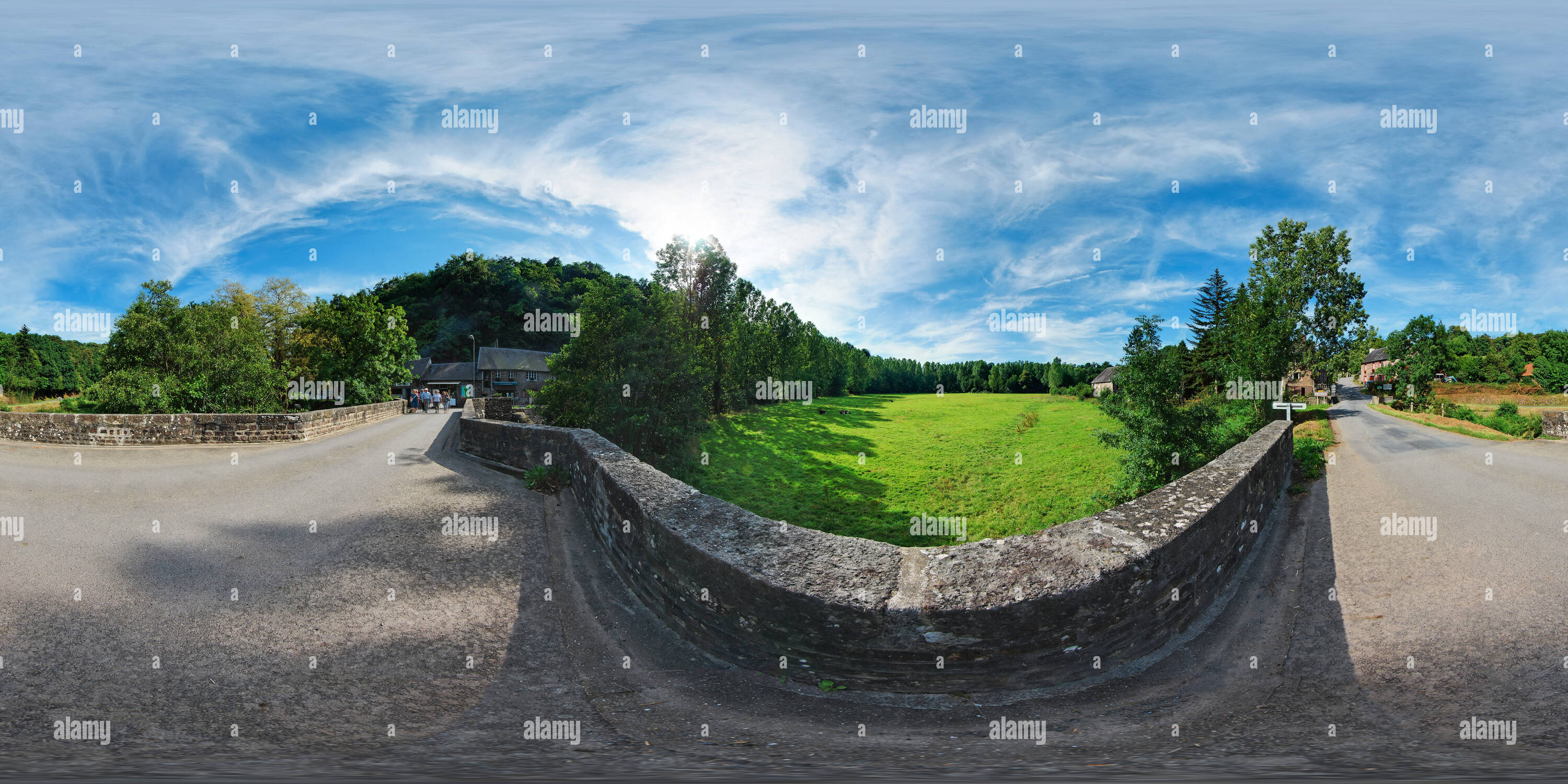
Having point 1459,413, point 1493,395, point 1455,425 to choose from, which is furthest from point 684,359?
point 1493,395

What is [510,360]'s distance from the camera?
72.6 m

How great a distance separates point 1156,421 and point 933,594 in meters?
8.68

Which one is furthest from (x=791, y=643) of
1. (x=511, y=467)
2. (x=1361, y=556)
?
(x=511, y=467)

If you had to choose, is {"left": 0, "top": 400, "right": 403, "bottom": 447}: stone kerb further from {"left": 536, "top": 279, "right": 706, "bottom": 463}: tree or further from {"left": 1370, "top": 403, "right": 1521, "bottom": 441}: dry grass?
{"left": 1370, "top": 403, "right": 1521, "bottom": 441}: dry grass

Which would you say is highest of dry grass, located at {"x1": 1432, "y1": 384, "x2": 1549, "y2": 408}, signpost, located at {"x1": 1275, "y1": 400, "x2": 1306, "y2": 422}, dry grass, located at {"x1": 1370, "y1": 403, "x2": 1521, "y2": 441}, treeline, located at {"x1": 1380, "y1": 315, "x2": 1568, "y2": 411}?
treeline, located at {"x1": 1380, "y1": 315, "x2": 1568, "y2": 411}

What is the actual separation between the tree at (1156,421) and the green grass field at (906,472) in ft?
3.69

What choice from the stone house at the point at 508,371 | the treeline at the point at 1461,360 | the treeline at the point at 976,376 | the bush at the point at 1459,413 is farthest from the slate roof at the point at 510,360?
the treeline at the point at 1461,360

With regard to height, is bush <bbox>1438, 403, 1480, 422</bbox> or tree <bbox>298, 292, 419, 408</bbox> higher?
tree <bbox>298, 292, 419, 408</bbox>

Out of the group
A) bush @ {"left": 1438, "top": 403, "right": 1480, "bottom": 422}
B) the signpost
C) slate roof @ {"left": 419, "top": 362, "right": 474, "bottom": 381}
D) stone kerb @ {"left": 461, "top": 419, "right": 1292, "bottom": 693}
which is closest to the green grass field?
the signpost

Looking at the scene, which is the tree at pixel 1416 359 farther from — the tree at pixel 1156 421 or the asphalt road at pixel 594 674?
the asphalt road at pixel 594 674

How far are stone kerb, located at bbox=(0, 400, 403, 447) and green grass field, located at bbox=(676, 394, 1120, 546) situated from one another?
40.6ft

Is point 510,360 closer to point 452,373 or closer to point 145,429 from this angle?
point 452,373

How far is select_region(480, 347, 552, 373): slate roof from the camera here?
7119cm

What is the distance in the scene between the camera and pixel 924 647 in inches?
140
